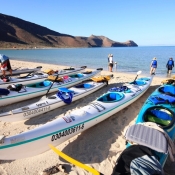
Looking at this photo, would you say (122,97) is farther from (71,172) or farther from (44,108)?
(71,172)

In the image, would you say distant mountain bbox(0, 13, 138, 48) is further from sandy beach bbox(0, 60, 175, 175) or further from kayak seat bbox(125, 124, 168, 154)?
kayak seat bbox(125, 124, 168, 154)

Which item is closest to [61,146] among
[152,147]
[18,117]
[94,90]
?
[18,117]

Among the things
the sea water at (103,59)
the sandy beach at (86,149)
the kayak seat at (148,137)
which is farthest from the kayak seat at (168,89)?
the sea water at (103,59)

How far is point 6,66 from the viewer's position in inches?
396

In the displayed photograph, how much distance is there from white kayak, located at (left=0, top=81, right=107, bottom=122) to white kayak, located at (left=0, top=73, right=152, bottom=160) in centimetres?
141

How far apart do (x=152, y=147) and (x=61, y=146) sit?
82.0 inches

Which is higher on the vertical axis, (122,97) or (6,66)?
(6,66)

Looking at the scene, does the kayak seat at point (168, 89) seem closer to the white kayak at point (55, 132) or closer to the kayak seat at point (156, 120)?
the white kayak at point (55, 132)

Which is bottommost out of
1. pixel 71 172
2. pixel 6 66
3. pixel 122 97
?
pixel 71 172

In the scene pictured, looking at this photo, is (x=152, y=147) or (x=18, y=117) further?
(x=18, y=117)

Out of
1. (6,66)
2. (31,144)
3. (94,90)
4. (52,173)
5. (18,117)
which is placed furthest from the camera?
(6,66)

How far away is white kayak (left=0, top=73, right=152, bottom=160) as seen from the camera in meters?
3.17

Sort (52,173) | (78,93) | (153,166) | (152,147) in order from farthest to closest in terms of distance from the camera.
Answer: (78,93)
(52,173)
(152,147)
(153,166)

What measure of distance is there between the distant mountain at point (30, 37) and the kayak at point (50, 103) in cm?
7094
